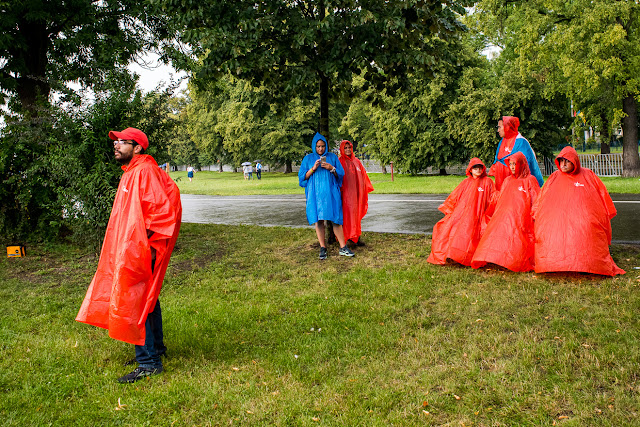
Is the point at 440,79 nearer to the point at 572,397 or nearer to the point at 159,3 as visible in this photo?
the point at 159,3

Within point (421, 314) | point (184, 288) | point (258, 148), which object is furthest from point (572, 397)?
point (258, 148)

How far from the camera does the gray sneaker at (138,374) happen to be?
13.0 ft

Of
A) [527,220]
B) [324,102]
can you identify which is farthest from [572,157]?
[324,102]

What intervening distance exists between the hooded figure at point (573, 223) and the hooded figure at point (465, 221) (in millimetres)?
770

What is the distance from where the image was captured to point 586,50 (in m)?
19.1

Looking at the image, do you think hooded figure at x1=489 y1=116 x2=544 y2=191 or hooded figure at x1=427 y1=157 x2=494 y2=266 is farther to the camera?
hooded figure at x1=489 y1=116 x2=544 y2=191

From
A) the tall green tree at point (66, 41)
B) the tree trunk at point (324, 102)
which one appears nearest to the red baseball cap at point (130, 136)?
the tree trunk at point (324, 102)

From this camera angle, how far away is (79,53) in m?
10.9

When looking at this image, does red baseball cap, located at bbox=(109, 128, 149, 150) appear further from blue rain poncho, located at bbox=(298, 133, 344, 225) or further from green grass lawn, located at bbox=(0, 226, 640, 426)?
blue rain poncho, located at bbox=(298, 133, 344, 225)

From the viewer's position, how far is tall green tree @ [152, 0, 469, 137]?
266 inches

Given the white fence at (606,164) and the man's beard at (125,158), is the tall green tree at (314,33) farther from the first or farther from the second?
the white fence at (606,164)

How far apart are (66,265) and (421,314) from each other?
5970mm

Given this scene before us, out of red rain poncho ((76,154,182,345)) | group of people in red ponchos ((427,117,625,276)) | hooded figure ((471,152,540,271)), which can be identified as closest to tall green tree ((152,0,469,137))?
group of people in red ponchos ((427,117,625,276))

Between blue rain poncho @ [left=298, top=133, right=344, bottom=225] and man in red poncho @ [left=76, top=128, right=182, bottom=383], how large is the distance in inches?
150
